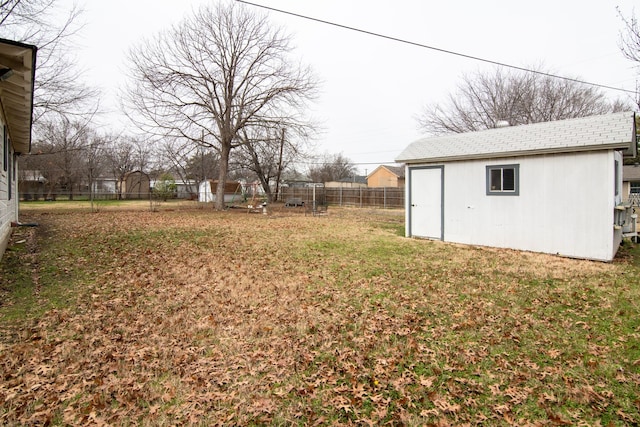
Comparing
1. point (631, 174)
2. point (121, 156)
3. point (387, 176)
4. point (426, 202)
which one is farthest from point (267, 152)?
point (387, 176)

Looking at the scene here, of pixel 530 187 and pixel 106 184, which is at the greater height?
pixel 106 184

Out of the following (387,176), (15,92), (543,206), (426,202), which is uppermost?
(387,176)

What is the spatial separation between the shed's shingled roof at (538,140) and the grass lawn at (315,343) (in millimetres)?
2765

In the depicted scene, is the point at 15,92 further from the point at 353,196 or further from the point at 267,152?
the point at 353,196

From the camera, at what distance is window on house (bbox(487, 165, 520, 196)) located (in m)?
8.88

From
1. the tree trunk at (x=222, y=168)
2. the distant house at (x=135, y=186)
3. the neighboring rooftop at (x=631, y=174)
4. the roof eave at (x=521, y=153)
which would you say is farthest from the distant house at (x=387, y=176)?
the roof eave at (x=521, y=153)

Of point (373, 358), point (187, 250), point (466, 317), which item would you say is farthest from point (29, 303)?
point (466, 317)

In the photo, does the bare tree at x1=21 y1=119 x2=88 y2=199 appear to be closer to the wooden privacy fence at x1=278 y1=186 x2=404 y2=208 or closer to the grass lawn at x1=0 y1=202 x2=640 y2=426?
the wooden privacy fence at x1=278 y1=186 x2=404 y2=208

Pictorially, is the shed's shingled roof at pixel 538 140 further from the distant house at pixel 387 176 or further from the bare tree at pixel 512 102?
the distant house at pixel 387 176

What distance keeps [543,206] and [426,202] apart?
323 centimetres

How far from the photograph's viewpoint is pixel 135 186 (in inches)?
1565

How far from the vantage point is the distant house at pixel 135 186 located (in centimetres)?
3688

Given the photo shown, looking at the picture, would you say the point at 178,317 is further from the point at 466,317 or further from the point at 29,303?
the point at 466,317

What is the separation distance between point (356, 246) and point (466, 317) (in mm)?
5071
